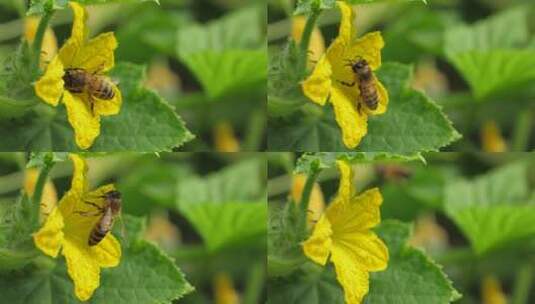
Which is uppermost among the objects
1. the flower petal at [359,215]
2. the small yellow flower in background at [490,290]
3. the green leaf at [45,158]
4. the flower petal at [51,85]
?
the flower petal at [51,85]

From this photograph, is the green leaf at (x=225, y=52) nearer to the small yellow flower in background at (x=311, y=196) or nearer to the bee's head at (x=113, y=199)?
the small yellow flower in background at (x=311, y=196)

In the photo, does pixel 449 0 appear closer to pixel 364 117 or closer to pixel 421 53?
pixel 421 53

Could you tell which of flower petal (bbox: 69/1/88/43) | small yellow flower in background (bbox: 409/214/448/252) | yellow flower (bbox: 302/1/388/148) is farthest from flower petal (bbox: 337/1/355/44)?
small yellow flower in background (bbox: 409/214/448/252)

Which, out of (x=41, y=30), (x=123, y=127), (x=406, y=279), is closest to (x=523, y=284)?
(x=406, y=279)

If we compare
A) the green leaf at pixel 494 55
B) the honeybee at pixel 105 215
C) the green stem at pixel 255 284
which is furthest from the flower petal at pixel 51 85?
the green leaf at pixel 494 55

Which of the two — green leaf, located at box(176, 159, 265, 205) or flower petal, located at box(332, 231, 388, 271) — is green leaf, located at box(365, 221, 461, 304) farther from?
green leaf, located at box(176, 159, 265, 205)
